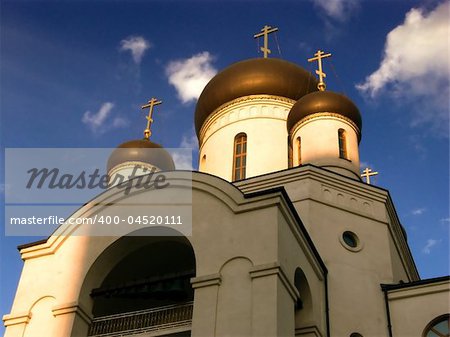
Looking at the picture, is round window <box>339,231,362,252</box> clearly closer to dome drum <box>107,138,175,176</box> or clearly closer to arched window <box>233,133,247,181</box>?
arched window <box>233,133,247,181</box>

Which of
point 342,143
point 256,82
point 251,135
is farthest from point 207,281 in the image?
point 256,82

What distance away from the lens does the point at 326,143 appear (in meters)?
16.7

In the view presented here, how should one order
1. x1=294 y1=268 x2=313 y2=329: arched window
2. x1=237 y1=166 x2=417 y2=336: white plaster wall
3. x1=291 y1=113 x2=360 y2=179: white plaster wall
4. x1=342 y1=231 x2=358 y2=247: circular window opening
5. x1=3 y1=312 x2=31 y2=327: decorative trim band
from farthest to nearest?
x1=291 y1=113 x2=360 y2=179: white plaster wall
x1=342 y1=231 x2=358 y2=247: circular window opening
x1=237 y1=166 x2=417 y2=336: white plaster wall
x1=294 y1=268 x2=313 y2=329: arched window
x1=3 y1=312 x2=31 y2=327: decorative trim band

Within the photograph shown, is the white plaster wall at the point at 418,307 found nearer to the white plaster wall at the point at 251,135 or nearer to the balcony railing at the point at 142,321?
the balcony railing at the point at 142,321

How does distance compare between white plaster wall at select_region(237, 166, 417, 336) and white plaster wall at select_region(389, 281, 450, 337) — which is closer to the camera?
white plaster wall at select_region(389, 281, 450, 337)

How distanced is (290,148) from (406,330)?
6534 millimetres

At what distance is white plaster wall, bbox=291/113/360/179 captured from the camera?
16.5 m

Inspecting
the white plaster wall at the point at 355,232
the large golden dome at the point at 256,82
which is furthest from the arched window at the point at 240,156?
the white plaster wall at the point at 355,232

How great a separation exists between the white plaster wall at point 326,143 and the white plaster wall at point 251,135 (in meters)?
0.86

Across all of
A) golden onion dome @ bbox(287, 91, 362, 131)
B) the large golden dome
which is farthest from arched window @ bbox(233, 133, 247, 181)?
golden onion dome @ bbox(287, 91, 362, 131)

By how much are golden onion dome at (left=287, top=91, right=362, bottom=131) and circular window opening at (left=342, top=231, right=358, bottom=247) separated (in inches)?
145

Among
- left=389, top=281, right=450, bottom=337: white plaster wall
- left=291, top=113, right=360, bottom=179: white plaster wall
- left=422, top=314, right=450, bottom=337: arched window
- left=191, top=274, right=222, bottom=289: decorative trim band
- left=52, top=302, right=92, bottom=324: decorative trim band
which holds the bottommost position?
left=52, top=302, right=92, bottom=324: decorative trim band

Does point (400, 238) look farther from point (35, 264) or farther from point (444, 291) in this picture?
point (35, 264)

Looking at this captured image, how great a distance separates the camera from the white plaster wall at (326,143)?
16.5 metres
